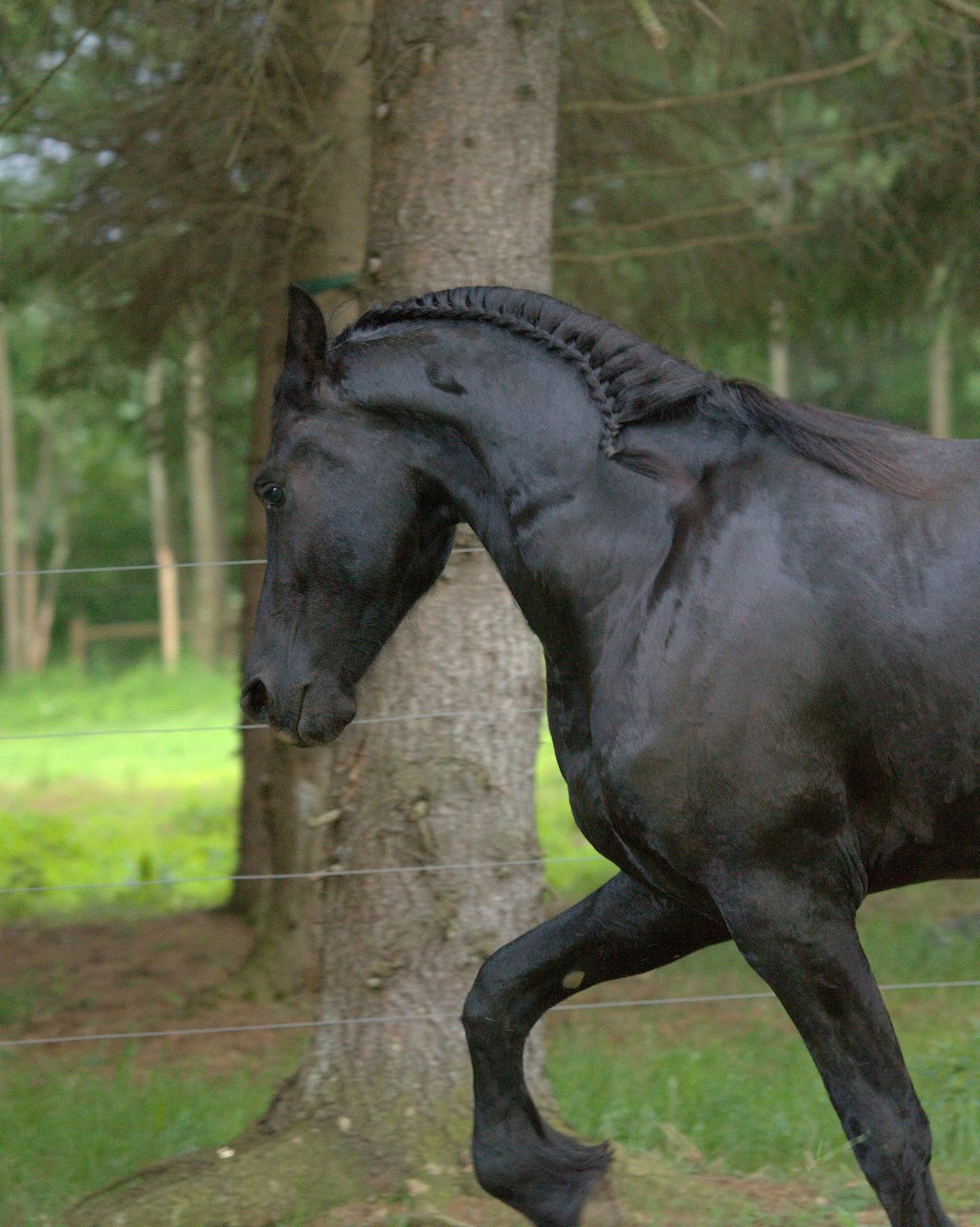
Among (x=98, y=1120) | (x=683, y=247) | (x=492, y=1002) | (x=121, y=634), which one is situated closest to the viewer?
(x=492, y=1002)

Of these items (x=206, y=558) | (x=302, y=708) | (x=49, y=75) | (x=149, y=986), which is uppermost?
(x=49, y=75)

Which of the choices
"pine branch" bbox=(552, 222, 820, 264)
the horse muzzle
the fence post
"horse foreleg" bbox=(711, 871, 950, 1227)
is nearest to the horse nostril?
the horse muzzle

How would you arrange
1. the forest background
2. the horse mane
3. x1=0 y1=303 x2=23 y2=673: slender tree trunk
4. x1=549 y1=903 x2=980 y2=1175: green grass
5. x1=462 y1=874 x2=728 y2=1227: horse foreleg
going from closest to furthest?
the horse mane, x1=462 y1=874 x2=728 y2=1227: horse foreleg, x1=549 y1=903 x2=980 y2=1175: green grass, the forest background, x1=0 y1=303 x2=23 y2=673: slender tree trunk

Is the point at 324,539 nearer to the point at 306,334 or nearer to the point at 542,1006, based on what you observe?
the point at 306,334

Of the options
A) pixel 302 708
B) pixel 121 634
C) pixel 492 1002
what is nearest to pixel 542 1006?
pixel 492 1002

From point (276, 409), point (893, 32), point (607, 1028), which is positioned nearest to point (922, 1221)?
point (276, 409)

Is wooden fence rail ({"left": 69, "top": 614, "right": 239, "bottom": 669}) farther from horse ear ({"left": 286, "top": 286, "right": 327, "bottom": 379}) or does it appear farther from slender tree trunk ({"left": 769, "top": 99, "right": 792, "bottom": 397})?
horse ear ({"left": 286, "top": 286, "right": 327, "bottom": 379})

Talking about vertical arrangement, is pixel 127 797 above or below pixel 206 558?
below

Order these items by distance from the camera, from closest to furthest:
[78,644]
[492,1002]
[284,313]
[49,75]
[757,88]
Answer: [492,1002], [49,75], [757,88], [284,313], [78,644]

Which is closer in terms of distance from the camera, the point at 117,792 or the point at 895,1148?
the point at 895,1148

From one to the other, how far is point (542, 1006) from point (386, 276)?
2364 mm

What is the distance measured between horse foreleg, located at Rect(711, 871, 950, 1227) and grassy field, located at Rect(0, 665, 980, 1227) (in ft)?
3.56

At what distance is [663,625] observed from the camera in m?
2.94

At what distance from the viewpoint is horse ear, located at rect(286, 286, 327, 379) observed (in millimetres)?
3156
